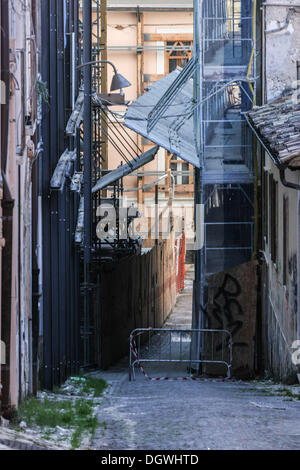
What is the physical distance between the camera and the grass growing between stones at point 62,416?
33.1 feet

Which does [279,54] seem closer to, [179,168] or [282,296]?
[282,296]

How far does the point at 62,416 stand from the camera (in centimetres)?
1148

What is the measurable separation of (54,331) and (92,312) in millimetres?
4180

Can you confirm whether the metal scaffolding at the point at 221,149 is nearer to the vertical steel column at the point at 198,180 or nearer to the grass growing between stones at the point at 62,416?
the vertical steel column at the point at 198,180

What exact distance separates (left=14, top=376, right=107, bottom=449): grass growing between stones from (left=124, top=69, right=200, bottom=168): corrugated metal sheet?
20.5ft

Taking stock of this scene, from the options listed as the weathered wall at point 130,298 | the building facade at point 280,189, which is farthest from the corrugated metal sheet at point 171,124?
the weathered wall at point 130,298

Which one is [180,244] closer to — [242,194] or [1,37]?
[242,194]

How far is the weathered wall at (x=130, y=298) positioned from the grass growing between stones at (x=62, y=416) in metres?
5.74

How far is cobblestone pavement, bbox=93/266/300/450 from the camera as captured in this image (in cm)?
925

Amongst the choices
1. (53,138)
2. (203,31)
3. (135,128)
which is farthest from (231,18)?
(53,138)

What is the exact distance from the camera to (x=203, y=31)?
68.6ft

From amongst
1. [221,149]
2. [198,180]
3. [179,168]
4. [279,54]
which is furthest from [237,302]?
[179,168]

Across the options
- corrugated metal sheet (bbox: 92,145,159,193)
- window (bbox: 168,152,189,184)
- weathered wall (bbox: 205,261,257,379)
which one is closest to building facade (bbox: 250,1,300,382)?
weathered wall (bbox: 205,261,257,379)

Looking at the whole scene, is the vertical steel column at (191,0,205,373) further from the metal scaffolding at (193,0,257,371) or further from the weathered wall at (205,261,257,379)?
the weathered wall at (205,261,257,379)
